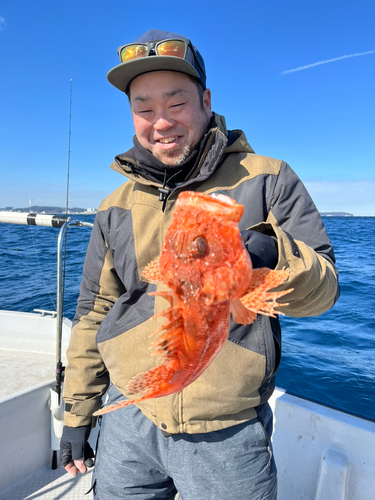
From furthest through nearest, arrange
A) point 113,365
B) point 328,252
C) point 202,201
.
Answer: point 113,365, point 328,252, point 202,201

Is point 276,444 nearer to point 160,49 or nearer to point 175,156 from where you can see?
point 175,156

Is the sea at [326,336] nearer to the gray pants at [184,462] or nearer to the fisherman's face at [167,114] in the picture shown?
the gray pants at [184,462]

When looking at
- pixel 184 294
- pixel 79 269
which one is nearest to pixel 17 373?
pixel 184 294

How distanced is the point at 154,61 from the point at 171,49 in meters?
0.20

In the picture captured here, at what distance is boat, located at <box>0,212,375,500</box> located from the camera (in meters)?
3.34

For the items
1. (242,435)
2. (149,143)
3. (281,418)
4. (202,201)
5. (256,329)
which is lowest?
(281,418)

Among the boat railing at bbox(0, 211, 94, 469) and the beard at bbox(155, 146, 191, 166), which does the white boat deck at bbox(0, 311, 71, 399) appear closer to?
the boat railing at bbox(0, 211, 94, 469)

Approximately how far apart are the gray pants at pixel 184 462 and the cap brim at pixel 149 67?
2.58m

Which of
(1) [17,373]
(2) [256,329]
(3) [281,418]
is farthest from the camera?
(1) [17,373]

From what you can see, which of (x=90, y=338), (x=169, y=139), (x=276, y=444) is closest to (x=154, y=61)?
(x=169, y=139)

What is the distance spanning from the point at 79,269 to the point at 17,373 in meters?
12.6

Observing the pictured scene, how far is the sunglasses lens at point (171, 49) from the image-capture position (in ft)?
8.50

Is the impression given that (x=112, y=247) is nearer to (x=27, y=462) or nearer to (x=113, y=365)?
(x=113, y=365)

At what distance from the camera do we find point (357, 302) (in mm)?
11938
